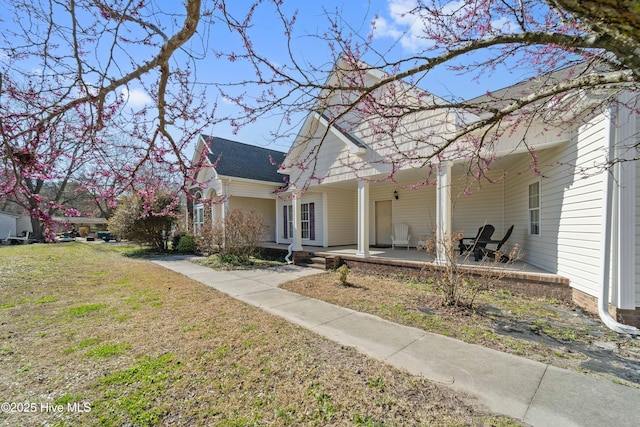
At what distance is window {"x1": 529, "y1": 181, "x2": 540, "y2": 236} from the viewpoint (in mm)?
7064

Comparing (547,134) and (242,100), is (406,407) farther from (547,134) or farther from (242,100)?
(547,134)

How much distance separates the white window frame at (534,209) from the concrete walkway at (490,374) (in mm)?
5151

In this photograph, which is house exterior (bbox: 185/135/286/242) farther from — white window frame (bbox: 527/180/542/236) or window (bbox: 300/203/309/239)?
white window frame (bbox: 527/180/542/236)

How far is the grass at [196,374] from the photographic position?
2.38 metres

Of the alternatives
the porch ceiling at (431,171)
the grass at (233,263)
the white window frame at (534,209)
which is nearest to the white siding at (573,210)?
the white window frame at (534,209)

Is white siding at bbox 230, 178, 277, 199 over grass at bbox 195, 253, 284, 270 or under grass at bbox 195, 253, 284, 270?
over

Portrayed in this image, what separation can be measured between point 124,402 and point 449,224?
6.90 metres

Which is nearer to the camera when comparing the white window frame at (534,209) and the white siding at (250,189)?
the white window frame at (534,209)

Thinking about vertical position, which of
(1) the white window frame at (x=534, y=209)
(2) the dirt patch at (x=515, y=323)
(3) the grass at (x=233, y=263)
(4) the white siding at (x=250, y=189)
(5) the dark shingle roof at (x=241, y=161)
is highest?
(5) the dark shingle roof at (x=241, y=161)

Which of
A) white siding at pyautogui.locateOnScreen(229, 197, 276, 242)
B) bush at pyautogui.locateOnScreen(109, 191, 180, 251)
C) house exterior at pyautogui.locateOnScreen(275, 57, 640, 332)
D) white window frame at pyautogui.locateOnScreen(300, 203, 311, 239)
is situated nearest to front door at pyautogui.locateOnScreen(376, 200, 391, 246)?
house exterior at pyautogui.locateOnScreen(275, 57, 640, 332)

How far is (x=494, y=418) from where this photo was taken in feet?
7.66

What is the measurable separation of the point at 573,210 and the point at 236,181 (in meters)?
12.3

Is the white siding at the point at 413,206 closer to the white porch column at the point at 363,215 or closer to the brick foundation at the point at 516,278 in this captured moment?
the white porch column at the point at 363,215

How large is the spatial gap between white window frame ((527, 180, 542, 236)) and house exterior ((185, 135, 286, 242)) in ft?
30.6
